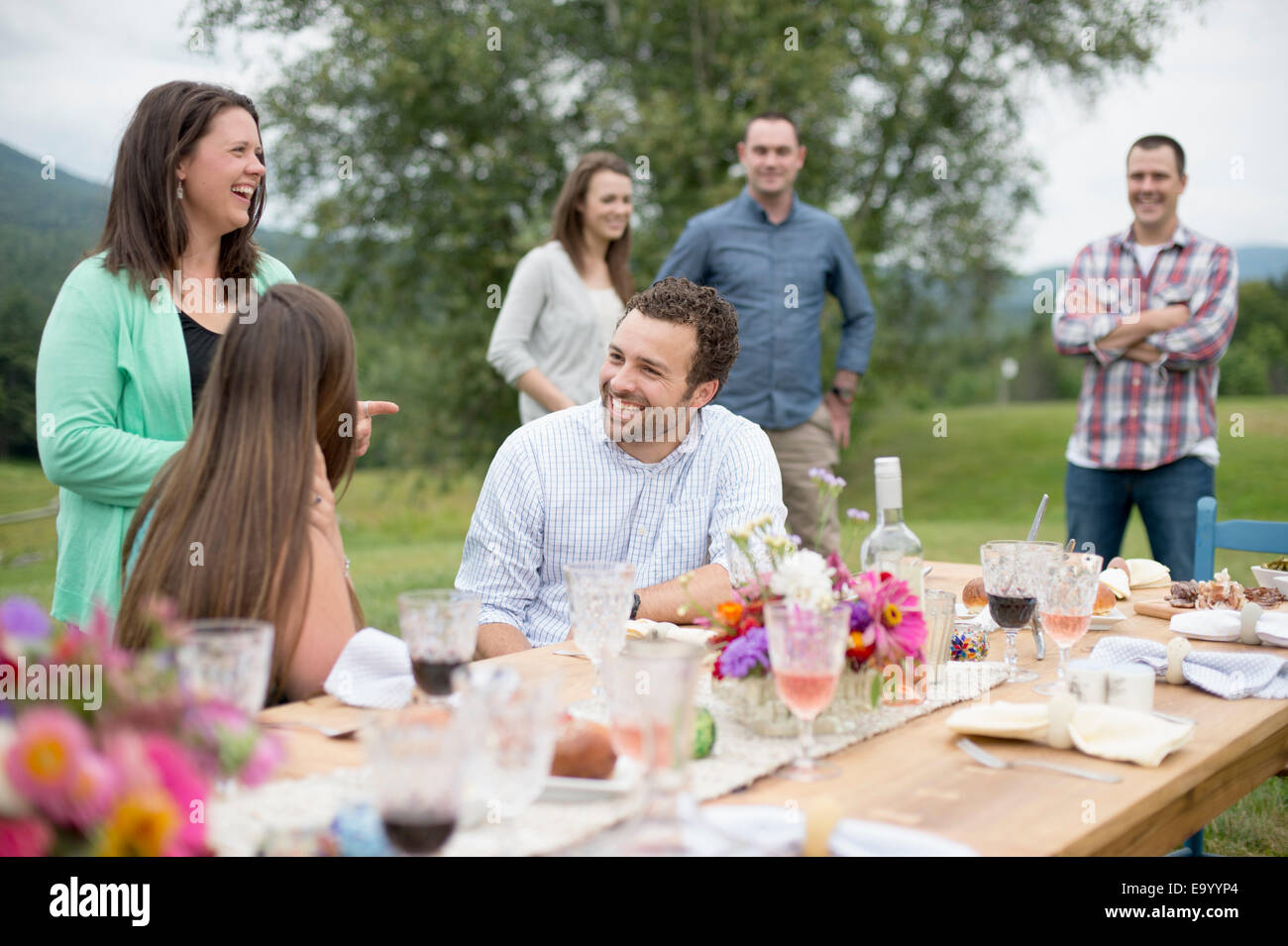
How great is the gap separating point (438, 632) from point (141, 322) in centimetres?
148

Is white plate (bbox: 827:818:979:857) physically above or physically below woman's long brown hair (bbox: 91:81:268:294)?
below

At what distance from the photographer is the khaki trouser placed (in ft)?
17.0

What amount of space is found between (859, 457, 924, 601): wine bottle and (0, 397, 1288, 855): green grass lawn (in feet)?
7.38

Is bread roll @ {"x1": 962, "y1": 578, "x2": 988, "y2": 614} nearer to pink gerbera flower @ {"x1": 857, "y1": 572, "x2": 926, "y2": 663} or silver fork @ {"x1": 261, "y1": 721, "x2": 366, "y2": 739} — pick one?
pink gerbera flower @ {"x1": 857, "y1": 572, "x2": 926, "y2": 663}

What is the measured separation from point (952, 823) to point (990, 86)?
1185cm

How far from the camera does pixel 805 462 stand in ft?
17.1

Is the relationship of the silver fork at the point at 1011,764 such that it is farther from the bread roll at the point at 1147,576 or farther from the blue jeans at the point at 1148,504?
the blue jeans at the point at 1148,504

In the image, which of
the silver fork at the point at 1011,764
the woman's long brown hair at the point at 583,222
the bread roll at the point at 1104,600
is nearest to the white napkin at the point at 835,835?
the silver fork at the point at 1011,764

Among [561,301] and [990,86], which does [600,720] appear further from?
[990,86]

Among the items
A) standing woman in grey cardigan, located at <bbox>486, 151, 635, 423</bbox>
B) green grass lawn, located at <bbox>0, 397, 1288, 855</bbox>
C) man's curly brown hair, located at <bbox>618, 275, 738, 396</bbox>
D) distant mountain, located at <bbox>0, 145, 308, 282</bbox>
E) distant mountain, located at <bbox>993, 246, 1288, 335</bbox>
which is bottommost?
green grass lawn, located at <bbox>0, 397, 1288, 855</bbox>

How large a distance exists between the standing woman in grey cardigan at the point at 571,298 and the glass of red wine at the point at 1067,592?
9.33 ft

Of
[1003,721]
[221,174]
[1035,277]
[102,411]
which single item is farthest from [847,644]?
[1035,277]

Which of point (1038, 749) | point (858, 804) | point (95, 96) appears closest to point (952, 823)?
point (858, 804)

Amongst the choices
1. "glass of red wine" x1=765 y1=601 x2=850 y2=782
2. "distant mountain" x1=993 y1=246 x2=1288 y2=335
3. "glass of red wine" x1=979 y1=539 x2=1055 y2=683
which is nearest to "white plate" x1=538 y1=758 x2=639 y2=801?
"glass of red wine" x1=765 y1=601 x2=850 y2=782
